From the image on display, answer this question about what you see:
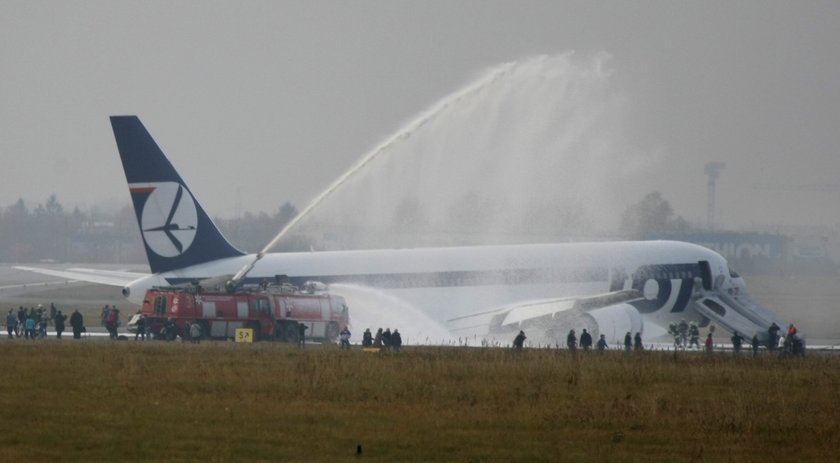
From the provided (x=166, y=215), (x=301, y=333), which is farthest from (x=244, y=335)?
(x=166, y=215)

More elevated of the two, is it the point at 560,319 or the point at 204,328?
the point at 560,319

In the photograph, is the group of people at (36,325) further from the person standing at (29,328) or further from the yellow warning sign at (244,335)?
the yellow warning sign at (244,335)

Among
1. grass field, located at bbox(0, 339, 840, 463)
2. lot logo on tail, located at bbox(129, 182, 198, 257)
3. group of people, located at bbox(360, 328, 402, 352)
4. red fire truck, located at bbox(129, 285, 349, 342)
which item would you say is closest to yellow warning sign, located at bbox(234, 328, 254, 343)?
red fire truck, located at bbox(129, 285, 349, 342)

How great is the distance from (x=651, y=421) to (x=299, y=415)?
722cm

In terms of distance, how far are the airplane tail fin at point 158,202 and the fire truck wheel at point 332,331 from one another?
7.20m

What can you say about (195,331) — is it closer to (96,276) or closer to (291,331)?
(291,331)

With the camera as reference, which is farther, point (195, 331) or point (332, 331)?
point (332, 331)

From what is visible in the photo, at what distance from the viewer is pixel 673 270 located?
70.1 m

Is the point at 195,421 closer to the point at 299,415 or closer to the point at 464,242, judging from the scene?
the point at 299,415

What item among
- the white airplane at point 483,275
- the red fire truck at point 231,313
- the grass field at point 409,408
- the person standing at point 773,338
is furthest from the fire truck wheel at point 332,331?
the person standing at point 773,338

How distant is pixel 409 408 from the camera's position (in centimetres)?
3148

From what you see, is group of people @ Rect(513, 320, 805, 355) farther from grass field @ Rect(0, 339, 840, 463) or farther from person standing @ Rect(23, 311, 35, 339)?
person standing @ Rect(23, 311, 35, 339)

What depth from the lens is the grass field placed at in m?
25.7

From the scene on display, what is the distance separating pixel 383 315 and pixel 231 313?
352 inches
